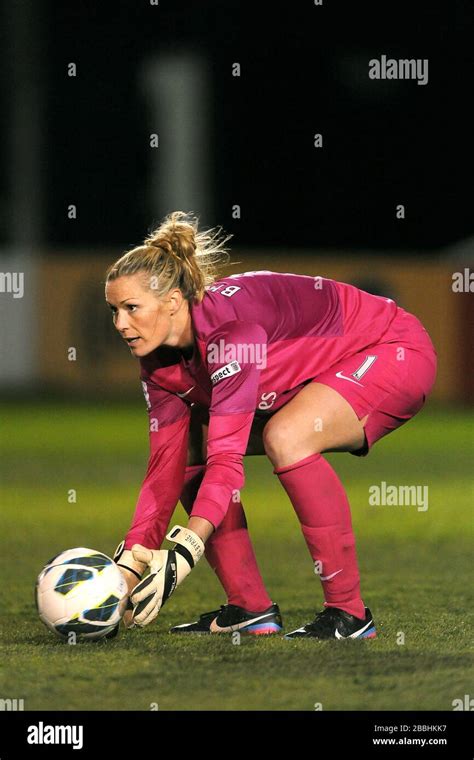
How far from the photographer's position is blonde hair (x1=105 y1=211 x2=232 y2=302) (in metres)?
4.77

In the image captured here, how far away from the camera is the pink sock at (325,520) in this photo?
16.0 feet

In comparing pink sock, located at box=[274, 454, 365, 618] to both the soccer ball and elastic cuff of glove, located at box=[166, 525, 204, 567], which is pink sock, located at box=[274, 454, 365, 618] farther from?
the soccer ball

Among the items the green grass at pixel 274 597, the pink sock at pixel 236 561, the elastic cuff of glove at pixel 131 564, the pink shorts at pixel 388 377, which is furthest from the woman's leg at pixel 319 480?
the elastic cuff of glove at pixel 131 564

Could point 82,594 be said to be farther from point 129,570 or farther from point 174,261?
point 174,261

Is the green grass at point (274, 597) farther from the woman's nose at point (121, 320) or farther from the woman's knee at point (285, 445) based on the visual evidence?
the woman's nose at point (121, 320)

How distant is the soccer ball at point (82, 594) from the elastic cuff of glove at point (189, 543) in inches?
18.7

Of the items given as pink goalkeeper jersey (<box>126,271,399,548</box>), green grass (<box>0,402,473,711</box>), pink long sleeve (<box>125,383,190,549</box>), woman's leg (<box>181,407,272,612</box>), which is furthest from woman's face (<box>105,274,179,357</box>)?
green grass (<box>0,402,473,711</box>)

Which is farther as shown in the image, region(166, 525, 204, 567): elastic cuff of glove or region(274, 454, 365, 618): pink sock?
region(274, 454, 365, 618): pink sock

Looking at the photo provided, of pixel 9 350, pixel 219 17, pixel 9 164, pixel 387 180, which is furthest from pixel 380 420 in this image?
pixel 387 180

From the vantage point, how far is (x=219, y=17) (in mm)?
28203

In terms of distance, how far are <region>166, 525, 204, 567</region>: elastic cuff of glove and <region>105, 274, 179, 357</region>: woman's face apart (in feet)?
2.39

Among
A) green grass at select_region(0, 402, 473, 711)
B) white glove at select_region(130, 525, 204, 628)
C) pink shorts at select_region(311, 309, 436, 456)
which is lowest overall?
green grass at select_region(0, 402, 473, 711)

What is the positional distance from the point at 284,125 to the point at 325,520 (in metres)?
28.5

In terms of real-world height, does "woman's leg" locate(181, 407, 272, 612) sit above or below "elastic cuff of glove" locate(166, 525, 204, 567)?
below
